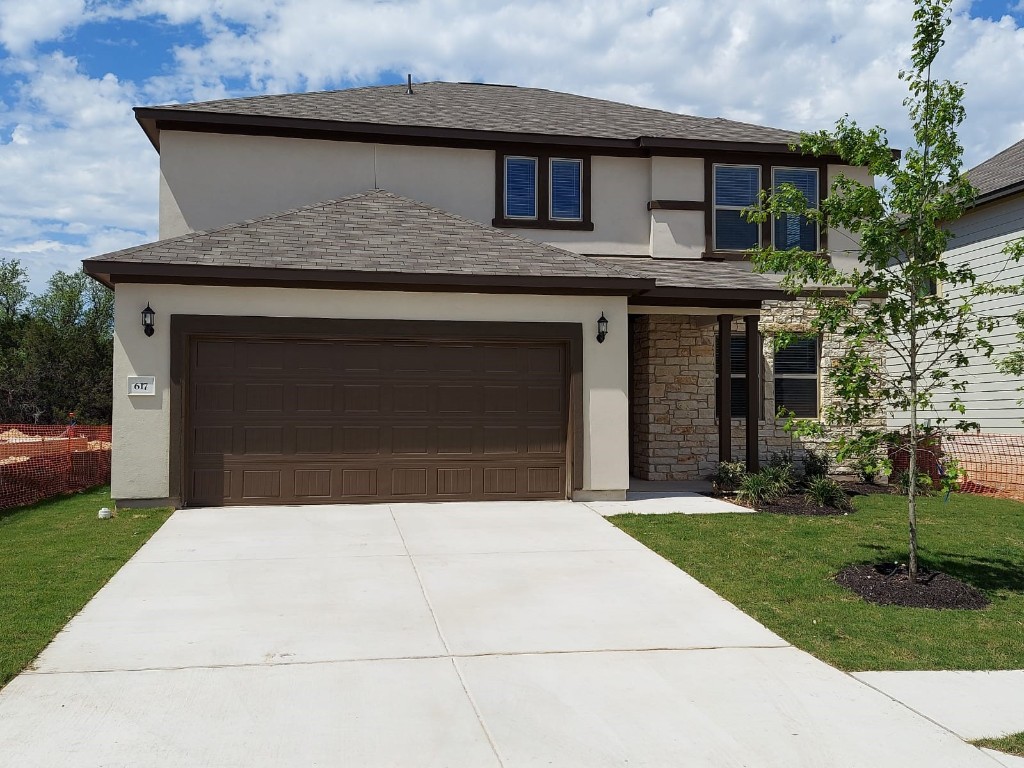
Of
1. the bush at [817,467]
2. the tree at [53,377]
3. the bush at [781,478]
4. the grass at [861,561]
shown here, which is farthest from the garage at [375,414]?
the tree at [53,377]

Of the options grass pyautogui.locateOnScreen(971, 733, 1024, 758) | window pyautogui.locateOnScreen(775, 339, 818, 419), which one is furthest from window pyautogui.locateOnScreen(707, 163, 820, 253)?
grass pyautogui.locateOnScreen(971, 733, 1024, 758)

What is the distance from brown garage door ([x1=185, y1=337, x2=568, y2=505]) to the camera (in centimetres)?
1199

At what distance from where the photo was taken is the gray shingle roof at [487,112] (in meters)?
15.4

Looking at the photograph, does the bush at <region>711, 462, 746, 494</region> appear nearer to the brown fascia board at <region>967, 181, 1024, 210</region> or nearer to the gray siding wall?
the gray siding wall

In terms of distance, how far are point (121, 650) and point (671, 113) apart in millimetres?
15699

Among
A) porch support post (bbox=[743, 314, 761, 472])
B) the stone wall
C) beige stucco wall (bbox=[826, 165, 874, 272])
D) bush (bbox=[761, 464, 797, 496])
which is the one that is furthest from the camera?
beige stucco wall (bbox=[826, 165, 874, 272])

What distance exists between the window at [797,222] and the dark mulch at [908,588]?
9.15 meters

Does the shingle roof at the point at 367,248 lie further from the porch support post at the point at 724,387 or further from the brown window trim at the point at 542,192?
the porch support post at the point at 724,387

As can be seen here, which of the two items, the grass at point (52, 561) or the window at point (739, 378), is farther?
the window at point (739, 378)

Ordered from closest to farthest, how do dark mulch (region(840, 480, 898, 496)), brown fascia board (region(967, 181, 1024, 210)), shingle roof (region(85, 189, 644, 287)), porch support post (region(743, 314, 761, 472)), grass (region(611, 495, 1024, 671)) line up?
grass (region(611, 495, 1024, 671)) < shingle roof (region(85, 189, 644, 287)) < porch support post (region(743, 314, 761, 472)) < dark mulch (region(840, 480, 898, 496)) < brown fascia board (region(967, 181, 1024, 210))

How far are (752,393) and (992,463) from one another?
5131 mm

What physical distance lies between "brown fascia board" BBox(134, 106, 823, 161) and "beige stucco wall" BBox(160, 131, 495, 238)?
168 mm

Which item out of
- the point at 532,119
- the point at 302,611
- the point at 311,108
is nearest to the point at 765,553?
the point at 302,611

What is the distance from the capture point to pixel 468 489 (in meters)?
12.6
